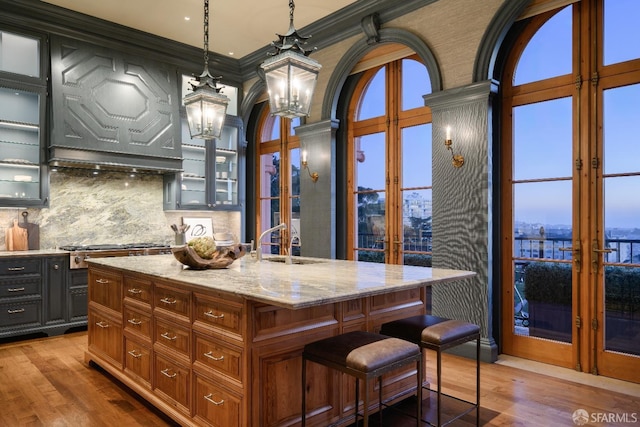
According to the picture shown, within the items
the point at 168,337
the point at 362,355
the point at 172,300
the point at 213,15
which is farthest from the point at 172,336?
the point at 213,15

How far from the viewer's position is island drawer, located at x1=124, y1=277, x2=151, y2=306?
121 inches

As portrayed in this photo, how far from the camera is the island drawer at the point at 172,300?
2679mm

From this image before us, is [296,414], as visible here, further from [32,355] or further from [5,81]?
[5,81]

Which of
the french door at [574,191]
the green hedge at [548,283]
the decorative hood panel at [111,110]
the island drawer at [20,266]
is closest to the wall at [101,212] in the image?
the decorative hood panel at [111,110]

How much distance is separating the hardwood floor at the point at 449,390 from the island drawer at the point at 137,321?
48cm

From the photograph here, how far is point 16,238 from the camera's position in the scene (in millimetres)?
5062

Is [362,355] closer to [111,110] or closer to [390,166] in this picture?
[390,166]

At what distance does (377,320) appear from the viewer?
2852mm

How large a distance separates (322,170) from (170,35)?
2.76 metres

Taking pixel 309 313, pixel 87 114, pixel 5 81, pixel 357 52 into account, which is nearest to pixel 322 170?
pixel 357 52

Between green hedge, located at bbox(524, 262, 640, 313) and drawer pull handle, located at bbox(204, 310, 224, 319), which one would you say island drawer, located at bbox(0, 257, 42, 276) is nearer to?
drawer pull handle, located at bbox(204, 310, 224, 319)

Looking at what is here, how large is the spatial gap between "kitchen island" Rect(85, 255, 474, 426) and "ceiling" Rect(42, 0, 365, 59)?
10.5 ft

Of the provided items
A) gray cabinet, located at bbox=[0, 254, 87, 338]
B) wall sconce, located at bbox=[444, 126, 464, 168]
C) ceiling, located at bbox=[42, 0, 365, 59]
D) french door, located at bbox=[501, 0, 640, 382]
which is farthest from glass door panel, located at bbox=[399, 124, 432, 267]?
gray cabinet, located at bbox=[0, 254, 87, 338]

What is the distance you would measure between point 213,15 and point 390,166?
108 inches
